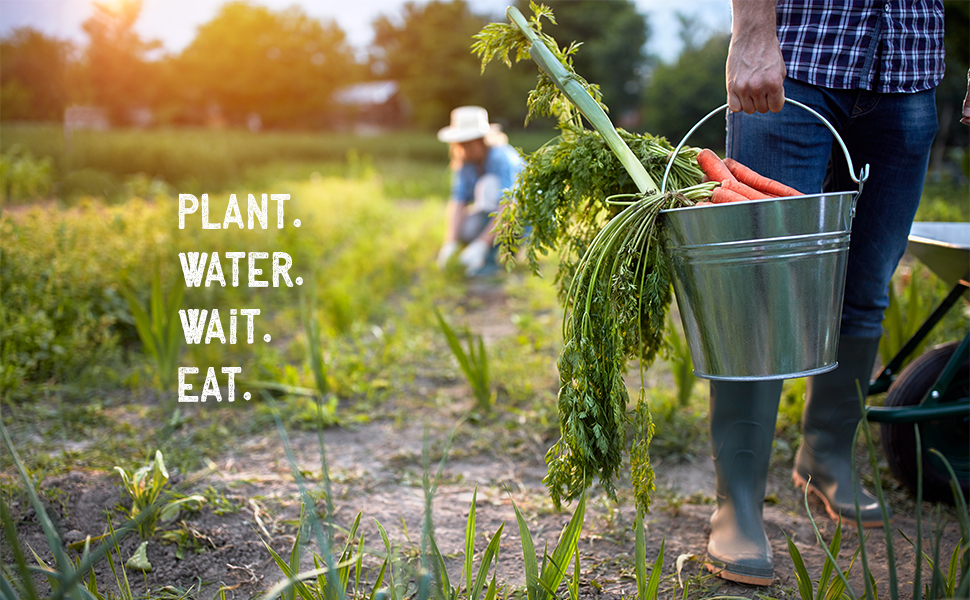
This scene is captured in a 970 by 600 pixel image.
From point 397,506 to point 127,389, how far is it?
4.68ft

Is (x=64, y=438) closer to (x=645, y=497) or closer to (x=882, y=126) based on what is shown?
(x=645, y=497)

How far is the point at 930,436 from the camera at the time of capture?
5.85ft

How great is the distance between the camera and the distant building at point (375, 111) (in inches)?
1045

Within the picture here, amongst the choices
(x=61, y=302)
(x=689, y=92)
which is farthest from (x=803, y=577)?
(x=689, y=92)

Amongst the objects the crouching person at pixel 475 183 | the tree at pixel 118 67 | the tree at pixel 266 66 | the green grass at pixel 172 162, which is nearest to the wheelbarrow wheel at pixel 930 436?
the crouching person at pixel 475 183

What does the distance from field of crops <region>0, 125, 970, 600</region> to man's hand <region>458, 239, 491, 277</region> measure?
0.38 metres

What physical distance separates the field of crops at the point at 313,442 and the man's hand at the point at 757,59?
0.77 meters

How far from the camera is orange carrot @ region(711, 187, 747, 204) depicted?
43.6 inches

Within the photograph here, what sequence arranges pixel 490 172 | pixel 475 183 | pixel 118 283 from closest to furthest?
pixel 118 283 → pixel 490 172 → pixel 475 183

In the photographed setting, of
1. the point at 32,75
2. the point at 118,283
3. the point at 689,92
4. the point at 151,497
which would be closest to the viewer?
the point at 151,497

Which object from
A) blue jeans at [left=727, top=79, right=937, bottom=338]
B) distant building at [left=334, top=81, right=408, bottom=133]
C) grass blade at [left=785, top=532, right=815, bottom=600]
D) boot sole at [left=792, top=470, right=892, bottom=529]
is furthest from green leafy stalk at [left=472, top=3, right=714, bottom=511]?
distant building at [left=334, top=81, right=408, bottom=133]

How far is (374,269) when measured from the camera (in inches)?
178

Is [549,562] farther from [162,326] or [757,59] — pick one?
[162,326]

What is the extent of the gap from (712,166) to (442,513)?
1117mm
